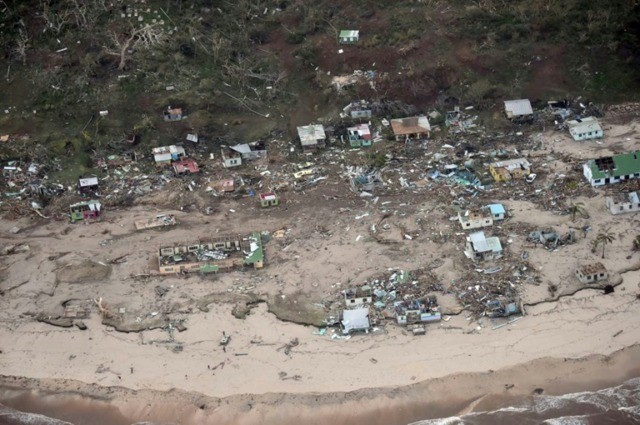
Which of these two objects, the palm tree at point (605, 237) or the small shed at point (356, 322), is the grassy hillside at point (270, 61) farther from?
the small shed at point (356, 322)

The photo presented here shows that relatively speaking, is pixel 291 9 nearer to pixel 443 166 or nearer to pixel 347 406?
pixel 443 166

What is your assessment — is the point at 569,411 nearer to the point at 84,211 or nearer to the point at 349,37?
the point at 84,211

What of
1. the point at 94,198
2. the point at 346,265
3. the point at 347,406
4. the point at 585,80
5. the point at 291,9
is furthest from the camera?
the point at 291,9

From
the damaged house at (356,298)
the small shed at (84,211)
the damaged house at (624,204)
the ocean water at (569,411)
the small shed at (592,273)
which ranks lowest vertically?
the ocean water at (569,411)

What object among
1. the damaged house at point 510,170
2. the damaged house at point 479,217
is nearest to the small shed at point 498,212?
the damaged house at point 479,217

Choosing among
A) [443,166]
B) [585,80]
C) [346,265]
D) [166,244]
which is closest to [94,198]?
[166,244]

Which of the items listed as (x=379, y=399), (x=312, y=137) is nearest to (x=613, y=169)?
(x=312, y=137)
